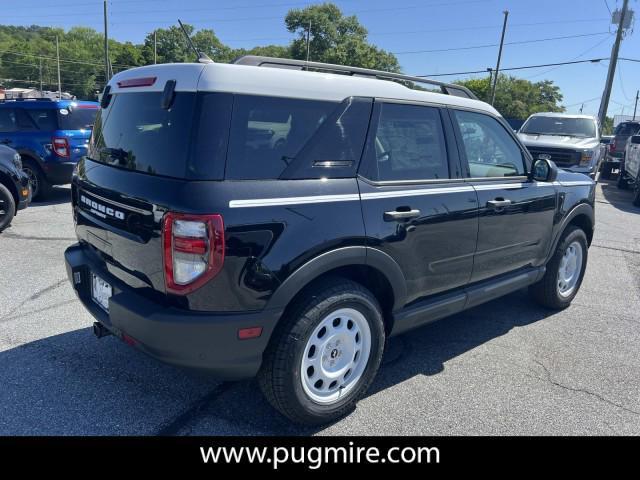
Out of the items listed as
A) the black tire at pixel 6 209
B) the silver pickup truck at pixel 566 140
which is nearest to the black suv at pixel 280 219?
the black tire at pixel 6 209

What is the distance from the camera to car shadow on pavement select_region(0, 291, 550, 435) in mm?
2764

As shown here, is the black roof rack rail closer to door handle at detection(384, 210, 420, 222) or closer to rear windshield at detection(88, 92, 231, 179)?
rear windshield at detection(88, 92, 231, 179)

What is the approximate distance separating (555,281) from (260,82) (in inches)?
139

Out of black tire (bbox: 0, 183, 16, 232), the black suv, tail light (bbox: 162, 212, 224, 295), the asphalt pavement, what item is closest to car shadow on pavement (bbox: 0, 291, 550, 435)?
the asphalt pavement

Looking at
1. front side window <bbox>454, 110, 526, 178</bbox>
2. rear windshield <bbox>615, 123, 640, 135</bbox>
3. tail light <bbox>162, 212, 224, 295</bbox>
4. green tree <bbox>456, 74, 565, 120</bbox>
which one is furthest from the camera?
green tree <bbox>456, 74, 565, 120</bbox>

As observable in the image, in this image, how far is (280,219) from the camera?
240 centimetres

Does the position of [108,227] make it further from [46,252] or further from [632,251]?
[632,251]

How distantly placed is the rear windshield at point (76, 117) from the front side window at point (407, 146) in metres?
7.58

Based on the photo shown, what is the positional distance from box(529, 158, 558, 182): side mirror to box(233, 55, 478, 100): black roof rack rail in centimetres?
79

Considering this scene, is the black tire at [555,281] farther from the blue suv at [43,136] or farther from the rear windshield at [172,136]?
the blue suv at [43,136]

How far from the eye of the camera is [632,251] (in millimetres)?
7512

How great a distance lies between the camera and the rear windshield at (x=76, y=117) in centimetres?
880

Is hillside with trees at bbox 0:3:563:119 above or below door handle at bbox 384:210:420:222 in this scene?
above

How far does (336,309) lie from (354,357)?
1.35 feet
